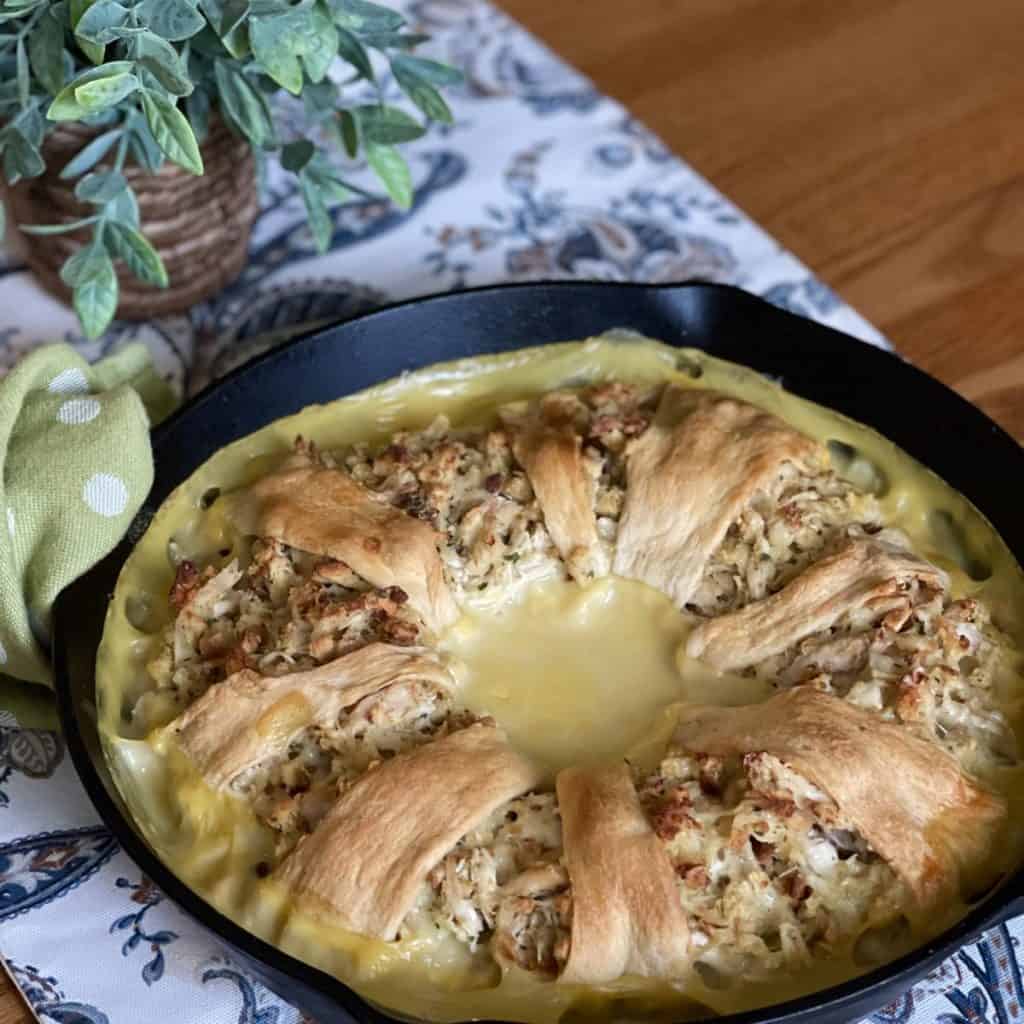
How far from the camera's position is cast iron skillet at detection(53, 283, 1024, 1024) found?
1.39 m

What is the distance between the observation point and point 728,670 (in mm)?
1295

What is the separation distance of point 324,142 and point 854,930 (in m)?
1.29

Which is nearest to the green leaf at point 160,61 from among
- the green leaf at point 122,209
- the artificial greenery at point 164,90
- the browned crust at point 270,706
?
the artificial greenery at point 164,90

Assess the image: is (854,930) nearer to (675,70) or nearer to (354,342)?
(354,342)

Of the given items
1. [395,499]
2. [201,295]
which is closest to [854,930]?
[395,499]

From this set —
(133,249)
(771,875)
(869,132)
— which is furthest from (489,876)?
(869,132)

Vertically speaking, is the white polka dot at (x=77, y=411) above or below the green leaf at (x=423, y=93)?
below

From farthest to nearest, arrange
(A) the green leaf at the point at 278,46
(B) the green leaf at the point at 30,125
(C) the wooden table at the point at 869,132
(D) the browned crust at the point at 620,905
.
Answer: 1. (C) the wooden table at the point at 869,132
2. (B) the green leaf at the point at 30,125
3. (A) the green leaf at the point at 278,46
4. (D) the browned crust at the point at 620,905

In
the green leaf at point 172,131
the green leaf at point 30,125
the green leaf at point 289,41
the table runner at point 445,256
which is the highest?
the green leaf at point 289,41

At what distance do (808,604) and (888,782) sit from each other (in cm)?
18

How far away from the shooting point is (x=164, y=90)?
129 centimetres

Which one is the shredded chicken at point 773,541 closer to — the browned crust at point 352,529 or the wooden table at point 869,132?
the browned crust at point 352,529

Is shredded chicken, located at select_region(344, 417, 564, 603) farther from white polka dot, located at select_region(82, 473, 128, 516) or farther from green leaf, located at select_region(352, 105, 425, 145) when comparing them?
green leaf, located at select_region(352, 105, 425, 145)

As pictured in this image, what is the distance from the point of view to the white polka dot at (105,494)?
1.36m
